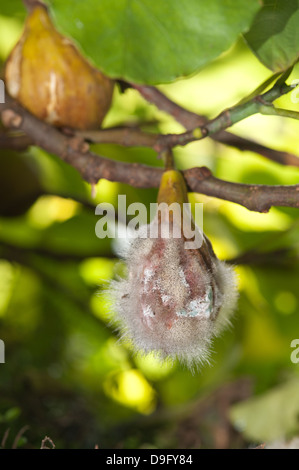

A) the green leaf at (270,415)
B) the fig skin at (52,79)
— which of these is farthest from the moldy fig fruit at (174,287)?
the green leaf at (270,415)

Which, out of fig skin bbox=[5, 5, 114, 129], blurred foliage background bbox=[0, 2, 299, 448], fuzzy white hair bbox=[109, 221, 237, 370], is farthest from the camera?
blurred foliage background bbox=[0, 2, 299, 448]

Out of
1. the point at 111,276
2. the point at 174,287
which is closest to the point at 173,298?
the point at 174,287

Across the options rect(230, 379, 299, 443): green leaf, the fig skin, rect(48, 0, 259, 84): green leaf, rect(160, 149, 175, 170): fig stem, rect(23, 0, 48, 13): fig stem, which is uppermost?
rect(23, 0, 48, 13): fig stem

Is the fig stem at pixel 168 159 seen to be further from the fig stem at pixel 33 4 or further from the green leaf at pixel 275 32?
the fig stem at pixel 33 4

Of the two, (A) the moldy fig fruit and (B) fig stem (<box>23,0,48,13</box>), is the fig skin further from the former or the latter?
(A) the moldy fig fruit

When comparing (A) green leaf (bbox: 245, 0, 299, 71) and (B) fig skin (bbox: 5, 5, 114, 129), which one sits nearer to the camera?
(A) green leaf (bbox: 245, 0, 299, 71)

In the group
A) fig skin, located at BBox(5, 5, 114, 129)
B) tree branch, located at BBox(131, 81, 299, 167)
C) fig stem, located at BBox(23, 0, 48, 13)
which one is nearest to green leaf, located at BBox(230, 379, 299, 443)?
tree branch, located at BBox(131, 81, 299, 167)

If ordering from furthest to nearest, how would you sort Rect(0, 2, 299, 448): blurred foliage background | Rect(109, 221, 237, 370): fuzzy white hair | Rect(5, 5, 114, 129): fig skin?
1. Rect(0, 2, 299, 448): blurred foliage background
2. Rect(5, 5, 114, 129): fig skin
3. Rect(109, 221, 237, 370): fuzzy white hair

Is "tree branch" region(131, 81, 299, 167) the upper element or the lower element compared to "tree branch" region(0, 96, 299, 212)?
upper
